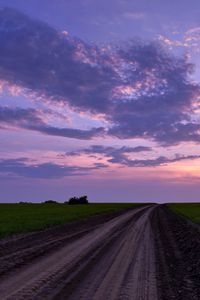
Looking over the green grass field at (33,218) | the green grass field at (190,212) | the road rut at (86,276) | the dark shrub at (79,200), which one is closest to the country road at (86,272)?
the road rut at (86,276)

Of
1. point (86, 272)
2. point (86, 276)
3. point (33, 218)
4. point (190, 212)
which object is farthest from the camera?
point (190, 212)

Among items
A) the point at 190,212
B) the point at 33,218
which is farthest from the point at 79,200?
the point at 33,218

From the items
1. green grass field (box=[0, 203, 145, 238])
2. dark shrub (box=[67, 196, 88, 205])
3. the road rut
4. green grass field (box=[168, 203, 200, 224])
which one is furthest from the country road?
dark shrub (box=[67, 196, 88, 205])

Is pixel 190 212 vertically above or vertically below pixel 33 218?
above

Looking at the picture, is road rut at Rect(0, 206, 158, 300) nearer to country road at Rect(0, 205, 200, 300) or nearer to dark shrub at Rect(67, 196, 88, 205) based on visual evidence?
country road at Rect(0, 205, 200, 300)

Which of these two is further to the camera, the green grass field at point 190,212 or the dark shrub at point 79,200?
the dark shrub at point 79,200

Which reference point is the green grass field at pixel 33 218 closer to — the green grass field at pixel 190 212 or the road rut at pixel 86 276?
the road rut at pixel 86 276

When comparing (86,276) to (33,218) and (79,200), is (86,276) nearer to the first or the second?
(33,218)

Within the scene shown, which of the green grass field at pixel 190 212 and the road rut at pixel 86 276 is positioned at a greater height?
the green grass field at pixel 190 212

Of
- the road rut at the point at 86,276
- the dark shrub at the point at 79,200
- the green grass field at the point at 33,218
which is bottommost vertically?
the road rut at the point at 86,276

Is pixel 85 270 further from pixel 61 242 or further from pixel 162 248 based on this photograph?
pixel 61 242

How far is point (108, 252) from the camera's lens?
17484mm

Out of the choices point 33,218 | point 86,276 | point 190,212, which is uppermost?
point 190,212

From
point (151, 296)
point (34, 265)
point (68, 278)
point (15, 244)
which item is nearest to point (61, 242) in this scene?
point (15, 244)
